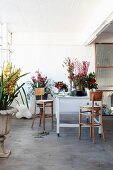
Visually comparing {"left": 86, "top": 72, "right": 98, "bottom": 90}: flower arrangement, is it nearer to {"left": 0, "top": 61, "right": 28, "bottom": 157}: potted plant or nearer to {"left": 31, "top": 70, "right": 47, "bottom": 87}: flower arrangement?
{"left": 0, "top": 61, "right": 28, "bottom": 157}: potted plant

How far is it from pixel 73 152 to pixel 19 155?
36.9 inches

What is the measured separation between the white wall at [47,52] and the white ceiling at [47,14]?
415 mm

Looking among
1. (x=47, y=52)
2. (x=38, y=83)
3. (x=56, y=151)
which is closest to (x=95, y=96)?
(x=56, y=151)

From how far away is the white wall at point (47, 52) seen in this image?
855 cm

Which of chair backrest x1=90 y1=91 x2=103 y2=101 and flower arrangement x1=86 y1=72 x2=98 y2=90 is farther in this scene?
flower arrangement x1=86 y1=72 x2=98 y2=90

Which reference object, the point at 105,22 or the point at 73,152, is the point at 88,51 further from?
the point at 73,152

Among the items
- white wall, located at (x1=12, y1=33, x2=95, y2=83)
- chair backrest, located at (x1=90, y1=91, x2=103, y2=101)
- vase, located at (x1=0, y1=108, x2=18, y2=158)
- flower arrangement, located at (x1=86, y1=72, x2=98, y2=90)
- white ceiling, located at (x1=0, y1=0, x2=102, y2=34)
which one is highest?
white ceiling, located at (x1=0, y1=0, x2=102, y2=34)

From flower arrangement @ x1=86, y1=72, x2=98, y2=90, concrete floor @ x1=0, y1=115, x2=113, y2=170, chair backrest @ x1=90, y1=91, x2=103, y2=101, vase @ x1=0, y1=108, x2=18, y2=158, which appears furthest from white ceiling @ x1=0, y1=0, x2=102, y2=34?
concrete floor @ x1=0, y1=115, x2=113, y2=170

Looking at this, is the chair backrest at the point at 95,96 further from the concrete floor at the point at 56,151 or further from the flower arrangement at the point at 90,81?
the concrete floor at the point at 56,151

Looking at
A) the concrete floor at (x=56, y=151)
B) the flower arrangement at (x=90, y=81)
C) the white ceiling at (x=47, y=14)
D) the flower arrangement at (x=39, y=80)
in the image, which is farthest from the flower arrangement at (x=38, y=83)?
the flower arrangement at (x=90, y=81)

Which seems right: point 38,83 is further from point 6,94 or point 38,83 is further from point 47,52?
point 6,94

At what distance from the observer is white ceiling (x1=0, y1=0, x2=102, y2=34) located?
531cm

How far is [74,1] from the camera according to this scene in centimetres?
516

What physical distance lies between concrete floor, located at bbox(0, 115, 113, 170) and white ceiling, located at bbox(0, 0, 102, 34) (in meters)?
2.90
